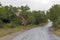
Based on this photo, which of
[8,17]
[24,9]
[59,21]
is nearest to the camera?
[59,21]

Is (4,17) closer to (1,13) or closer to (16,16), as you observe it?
(1,13)

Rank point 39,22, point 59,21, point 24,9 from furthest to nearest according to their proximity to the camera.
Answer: point 39,22 → point 24,9 → point 59,21

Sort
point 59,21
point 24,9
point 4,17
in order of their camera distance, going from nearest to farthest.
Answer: point 59,21 → point 4,17 → point 24,9

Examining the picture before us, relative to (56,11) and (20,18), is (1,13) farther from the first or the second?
(56,11)

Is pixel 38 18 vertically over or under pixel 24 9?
under

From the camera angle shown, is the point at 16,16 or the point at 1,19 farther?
the point at 16,16

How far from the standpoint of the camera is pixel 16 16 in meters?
82.1

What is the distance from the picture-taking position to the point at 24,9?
323 feet

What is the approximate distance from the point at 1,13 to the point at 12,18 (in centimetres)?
1096

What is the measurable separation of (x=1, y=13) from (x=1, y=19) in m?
2.14

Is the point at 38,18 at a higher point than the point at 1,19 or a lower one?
lower

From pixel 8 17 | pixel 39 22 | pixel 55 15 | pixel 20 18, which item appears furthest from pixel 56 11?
pixel 39 22

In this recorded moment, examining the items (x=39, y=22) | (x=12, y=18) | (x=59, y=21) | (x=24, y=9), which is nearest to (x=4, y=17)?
(x=12, y=18)

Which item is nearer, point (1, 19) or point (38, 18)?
point (1, 19)
